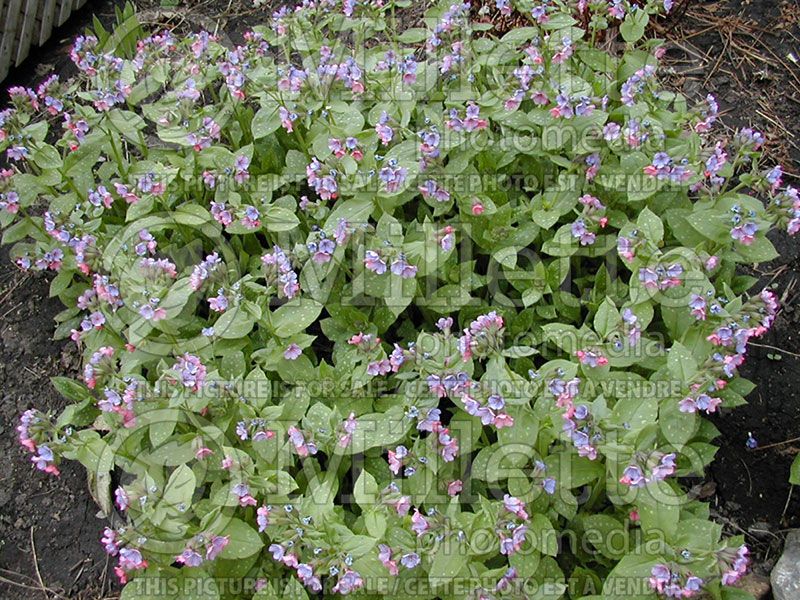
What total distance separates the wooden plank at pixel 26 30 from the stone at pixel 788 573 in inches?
186

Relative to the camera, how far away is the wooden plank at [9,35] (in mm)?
4848

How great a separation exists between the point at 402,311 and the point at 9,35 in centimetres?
317

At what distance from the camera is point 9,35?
192 inches

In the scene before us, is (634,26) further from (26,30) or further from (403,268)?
(26,30)

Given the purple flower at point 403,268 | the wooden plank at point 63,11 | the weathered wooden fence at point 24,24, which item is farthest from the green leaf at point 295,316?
the wooden plank at point 63,11

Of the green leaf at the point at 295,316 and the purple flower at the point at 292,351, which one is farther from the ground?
the green leaf at the point at 295,316

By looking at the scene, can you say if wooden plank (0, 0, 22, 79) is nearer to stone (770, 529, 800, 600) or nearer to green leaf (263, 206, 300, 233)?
green leaf (263, 206, 300, 233)

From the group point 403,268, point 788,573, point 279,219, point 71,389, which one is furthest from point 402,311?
point 788,573

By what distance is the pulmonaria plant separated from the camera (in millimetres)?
2707

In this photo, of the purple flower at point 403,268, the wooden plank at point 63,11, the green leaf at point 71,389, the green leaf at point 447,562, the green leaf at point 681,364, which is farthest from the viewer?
the wooden plank at point 63,11

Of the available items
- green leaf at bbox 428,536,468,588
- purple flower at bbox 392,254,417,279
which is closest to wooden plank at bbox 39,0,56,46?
purple flower at bbox 392,254,417,279

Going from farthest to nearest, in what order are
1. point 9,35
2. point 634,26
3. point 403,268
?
point 9,35
point 634,26
point 403,268

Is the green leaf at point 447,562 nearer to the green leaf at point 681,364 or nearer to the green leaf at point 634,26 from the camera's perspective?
the green leaf at point 681,364

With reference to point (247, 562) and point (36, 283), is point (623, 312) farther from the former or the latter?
point (36, 283)
